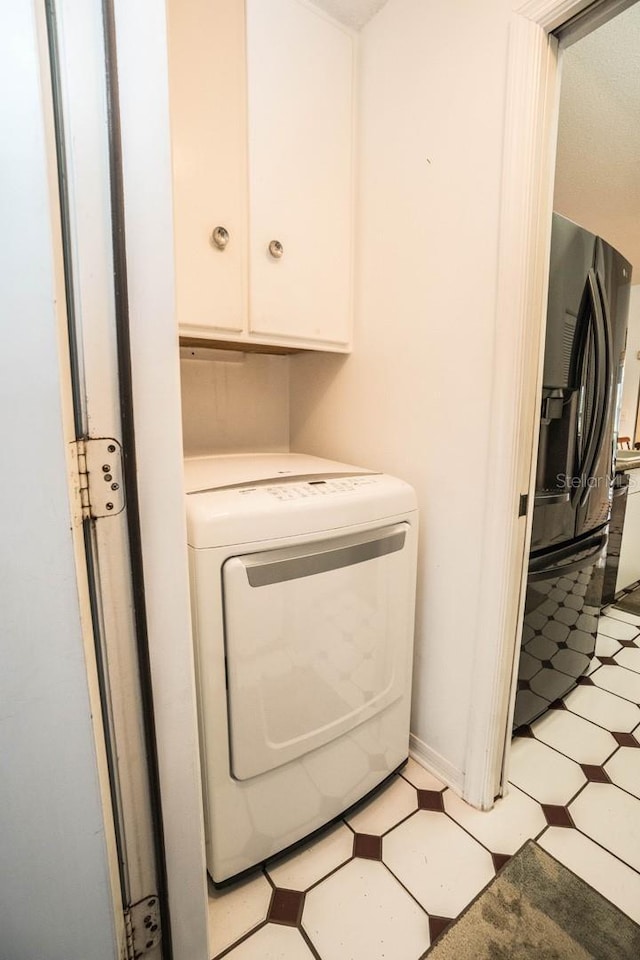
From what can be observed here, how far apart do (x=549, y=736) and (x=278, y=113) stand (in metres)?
2.33

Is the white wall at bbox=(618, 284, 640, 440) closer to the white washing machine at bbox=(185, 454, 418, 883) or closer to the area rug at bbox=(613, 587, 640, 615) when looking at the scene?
the area rug at bbox=(613, 587, 640, 615)

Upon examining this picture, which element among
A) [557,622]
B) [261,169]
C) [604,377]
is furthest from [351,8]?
[557,622]

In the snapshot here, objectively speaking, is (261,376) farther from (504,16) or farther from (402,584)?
(504,16)

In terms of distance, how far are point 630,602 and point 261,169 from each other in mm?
3078

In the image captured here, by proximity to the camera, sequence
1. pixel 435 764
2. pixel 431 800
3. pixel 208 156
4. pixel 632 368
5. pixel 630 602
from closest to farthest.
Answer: pixel 208 156 → pixel 431 800 → pixel 435 764 → pixel 630 602 → pixel 632 368

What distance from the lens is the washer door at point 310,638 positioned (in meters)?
0.96

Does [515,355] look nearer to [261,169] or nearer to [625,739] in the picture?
[261,169]

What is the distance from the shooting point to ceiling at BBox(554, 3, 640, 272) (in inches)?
55.5

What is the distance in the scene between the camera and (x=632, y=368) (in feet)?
13.2

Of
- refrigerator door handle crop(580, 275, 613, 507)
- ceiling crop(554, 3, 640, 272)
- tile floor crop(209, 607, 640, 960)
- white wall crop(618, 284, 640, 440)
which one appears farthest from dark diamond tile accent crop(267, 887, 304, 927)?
white wall crop(618, 284, 640, 440)

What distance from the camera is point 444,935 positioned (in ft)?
3.13

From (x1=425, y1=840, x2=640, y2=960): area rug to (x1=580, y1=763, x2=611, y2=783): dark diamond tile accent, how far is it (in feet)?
1.28

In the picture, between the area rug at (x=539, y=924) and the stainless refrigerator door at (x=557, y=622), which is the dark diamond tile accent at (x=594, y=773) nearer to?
the stainless refrigerator door at (x=557, y=622)

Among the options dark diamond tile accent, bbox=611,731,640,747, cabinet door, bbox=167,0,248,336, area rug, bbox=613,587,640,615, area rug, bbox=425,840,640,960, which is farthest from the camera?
area rug, bbox=613,587,640,615
